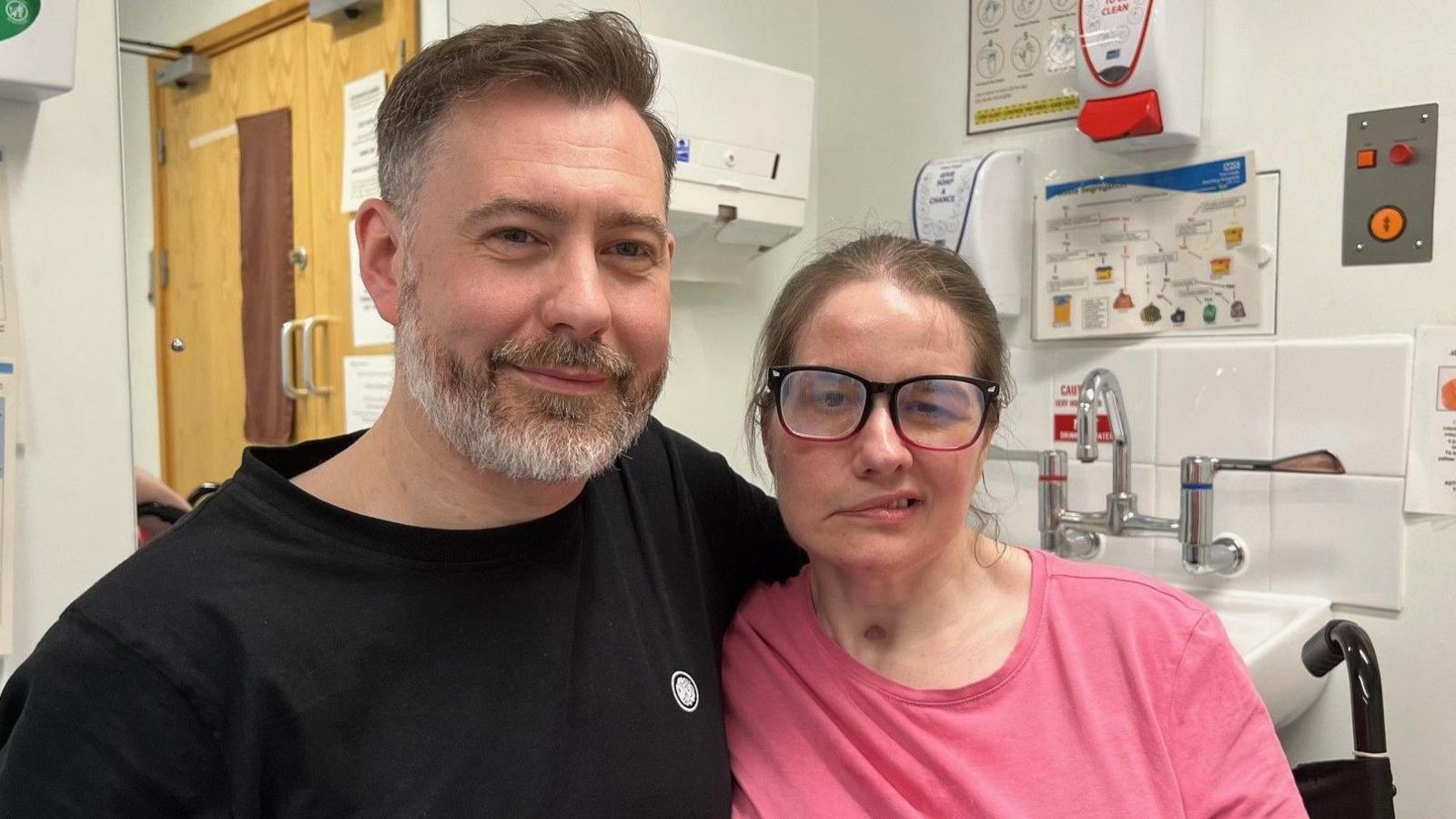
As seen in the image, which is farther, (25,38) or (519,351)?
(25,38)

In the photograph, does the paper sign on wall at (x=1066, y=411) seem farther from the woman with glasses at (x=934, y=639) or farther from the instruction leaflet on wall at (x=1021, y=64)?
the woman with glasses at (x=934, y=639)

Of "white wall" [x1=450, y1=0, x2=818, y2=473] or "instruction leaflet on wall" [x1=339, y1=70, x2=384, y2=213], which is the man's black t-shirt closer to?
"instruction leaflet on wall" [x1=339, y1=70, x2=384, y2=213]

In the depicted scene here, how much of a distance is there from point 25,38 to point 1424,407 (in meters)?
2.06

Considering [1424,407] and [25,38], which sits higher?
[25,38]

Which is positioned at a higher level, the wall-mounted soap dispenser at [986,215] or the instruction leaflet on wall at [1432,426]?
the wall-mounted soap dispenser at [986,215]

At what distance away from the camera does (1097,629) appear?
41.8 inches

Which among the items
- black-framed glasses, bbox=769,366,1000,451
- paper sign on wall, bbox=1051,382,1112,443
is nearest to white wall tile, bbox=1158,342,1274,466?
paper sign on wall, bbox=1051,382,1112,443

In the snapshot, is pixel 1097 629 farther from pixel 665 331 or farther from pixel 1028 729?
pixel 665 331

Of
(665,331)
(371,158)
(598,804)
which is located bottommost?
(598,804)

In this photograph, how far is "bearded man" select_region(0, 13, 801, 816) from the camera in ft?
2.68

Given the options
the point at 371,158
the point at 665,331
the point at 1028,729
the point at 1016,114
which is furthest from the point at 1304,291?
the point at 371,158

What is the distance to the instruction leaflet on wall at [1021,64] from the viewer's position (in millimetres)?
2188

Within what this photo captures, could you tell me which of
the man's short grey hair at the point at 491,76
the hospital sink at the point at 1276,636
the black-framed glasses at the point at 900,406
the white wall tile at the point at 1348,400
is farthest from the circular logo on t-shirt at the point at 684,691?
the white wall tile at the point at 1348,400

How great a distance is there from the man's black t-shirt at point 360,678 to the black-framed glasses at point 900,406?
24 cm
